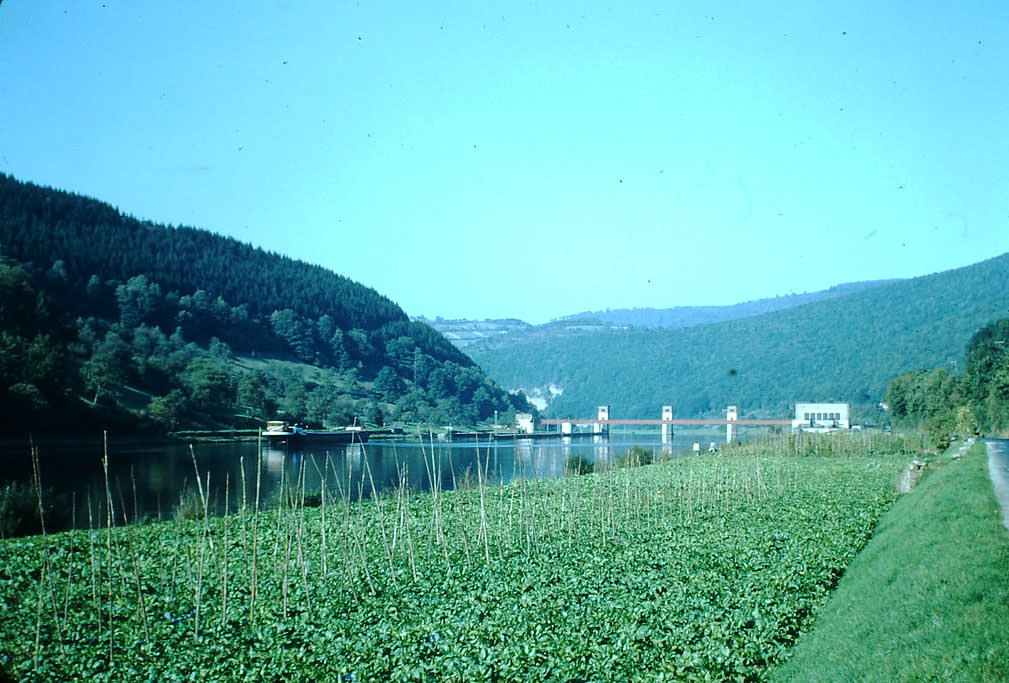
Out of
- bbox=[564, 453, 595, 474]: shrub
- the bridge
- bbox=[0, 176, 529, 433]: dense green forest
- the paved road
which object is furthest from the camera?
the bridge

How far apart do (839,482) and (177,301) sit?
8665 centimetres

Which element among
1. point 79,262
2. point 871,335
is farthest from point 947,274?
point 79,262

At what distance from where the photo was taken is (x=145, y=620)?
953 cm

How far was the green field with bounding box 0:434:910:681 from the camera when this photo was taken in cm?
845

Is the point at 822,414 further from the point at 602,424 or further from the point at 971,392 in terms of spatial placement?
the point at 602,424

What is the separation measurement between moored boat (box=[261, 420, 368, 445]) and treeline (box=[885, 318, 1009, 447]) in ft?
130

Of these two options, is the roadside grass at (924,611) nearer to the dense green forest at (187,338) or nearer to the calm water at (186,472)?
the calm water at (186,472)

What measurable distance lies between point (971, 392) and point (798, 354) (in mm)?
84897

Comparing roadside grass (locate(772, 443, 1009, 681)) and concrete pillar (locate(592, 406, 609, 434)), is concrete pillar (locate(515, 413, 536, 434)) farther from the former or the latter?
roadside grass (locate(772, 443, 1009, 681))

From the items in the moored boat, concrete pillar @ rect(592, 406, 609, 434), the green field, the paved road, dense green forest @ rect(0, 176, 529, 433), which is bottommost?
concrete pillar @ rect(592, 406, 609, 434)

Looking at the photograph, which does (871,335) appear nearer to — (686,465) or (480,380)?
(480,380)

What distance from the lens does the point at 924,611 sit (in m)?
7.38

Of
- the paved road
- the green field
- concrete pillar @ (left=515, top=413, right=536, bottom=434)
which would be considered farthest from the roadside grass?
concrete pillar @ (left=515, top=413, right=536, bottom=434)

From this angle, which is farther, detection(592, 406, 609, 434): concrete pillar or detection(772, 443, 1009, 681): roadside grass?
detection(592, 406, 609, 434): concrete pillar
